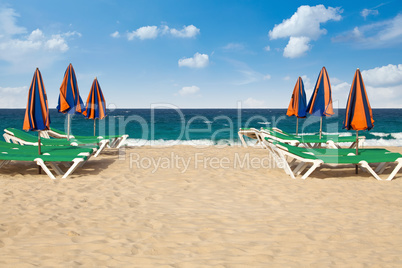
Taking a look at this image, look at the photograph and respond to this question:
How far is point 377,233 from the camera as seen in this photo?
358 centimetres

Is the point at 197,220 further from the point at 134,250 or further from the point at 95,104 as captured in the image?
the point at 95,104

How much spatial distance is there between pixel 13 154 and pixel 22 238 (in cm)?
373

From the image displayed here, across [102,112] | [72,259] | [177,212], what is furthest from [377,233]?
[102,112]

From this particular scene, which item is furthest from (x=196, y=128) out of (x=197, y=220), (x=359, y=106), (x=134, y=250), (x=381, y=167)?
(x=134, y=250)

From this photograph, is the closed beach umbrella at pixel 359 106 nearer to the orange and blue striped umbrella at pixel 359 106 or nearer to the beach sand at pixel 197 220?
the orange and blue striped umbrella at pixel 359 106

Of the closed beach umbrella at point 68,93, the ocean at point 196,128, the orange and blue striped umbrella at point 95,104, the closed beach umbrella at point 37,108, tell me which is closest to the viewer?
the closed beach umbrella at point 37,108

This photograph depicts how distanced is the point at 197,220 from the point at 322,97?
6.70 m

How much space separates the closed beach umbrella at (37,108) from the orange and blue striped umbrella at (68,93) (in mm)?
1995

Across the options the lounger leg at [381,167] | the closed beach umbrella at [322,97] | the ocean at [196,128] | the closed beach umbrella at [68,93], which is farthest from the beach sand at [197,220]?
the ocean at [196,128]

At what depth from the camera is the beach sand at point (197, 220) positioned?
114 inches

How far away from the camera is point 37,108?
19.9 ft

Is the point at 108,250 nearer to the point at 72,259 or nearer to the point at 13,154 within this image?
the point at 72,259

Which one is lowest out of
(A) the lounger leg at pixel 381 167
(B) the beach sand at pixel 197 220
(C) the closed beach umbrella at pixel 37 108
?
(B) the beach sand at pixel 197 220

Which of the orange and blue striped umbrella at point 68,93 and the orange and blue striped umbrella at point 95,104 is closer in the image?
the orange and blue striped umbrella at point 68,93
